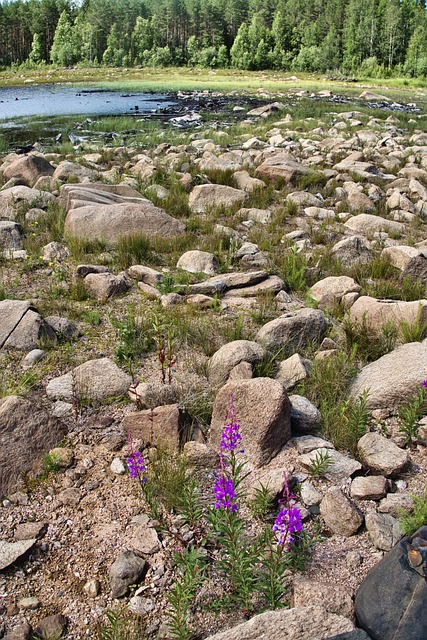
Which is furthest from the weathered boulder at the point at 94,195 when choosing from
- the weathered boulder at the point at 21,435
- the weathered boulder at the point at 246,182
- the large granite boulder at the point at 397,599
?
the large granite boulder at the point at 397,599

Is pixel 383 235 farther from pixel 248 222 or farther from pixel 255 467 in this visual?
pixel 255 467

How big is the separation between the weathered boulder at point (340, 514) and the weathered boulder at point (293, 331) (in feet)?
5.47

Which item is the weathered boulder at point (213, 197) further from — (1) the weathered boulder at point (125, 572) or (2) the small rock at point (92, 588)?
(2) the small rock at point (92, 588)

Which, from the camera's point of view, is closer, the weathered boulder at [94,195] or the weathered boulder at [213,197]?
the weathered boulder at [94,195]

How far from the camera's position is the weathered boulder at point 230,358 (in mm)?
3977

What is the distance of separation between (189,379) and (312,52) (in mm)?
97047

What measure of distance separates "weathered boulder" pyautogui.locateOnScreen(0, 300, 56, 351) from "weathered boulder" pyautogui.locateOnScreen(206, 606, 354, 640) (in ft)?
10.0

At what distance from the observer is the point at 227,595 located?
2.37 meters

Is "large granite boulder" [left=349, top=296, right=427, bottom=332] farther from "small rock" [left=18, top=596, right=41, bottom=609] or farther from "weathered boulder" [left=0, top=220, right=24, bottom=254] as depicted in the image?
"weathered boulder" [left=0, top=220, right=24, bottom=254]

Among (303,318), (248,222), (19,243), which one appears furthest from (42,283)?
(248,222)

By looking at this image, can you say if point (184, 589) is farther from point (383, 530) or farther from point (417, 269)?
point (417, 269)

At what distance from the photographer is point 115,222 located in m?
7.21

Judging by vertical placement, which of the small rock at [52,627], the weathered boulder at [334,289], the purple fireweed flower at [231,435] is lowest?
the small rock at [52,627]

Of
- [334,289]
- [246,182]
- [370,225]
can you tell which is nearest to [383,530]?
[334,289]
